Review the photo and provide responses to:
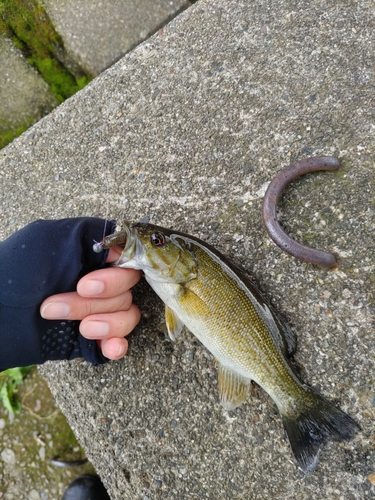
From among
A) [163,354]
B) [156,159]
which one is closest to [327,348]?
[163,354]

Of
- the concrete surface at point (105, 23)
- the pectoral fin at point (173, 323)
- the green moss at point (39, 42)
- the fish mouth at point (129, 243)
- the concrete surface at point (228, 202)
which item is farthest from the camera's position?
the green moss at point (39, 42)

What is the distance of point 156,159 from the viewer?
3055 mm

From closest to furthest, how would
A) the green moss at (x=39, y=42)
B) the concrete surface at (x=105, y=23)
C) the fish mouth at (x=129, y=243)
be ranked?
the fish mouth at (x=129, y=243) < the concrete surface at (x=105, y=23) < the green moss at (x=39, y=42)

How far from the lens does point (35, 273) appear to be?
7.50ft

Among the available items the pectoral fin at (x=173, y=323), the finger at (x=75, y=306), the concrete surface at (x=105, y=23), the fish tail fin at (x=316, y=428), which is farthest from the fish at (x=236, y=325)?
the concrete surface at (x=105, y=23)

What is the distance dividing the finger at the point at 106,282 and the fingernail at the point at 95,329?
0.19 m

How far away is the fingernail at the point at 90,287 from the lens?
2.29 metres

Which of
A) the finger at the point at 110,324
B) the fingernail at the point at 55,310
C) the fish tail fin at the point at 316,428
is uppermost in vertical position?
the fingernail at the point at 55,310

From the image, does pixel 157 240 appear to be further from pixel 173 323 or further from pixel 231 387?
pixel 231 387

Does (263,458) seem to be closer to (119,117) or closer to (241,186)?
(241,186)

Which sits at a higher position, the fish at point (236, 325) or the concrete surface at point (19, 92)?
the concrete surface at point (19, 92)

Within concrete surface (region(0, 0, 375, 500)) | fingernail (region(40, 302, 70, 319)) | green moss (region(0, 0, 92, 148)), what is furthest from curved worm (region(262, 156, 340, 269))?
green moss (region(0, 0, 92, 148))

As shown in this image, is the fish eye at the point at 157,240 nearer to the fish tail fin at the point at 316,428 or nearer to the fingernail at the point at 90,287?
the fingernail at the point at 90,287

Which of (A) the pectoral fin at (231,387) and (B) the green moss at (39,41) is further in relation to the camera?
(B) the green moss at (39,41)
